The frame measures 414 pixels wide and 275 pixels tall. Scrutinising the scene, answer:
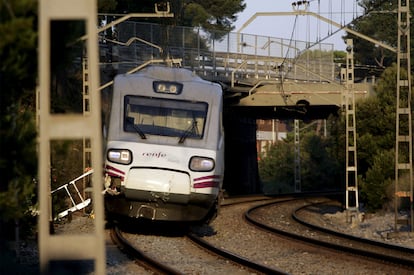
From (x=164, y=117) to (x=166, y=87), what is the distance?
0.63m

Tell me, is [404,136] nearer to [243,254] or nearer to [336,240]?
[336,240]

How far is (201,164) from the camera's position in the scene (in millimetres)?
16062

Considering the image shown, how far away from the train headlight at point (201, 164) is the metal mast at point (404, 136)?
18.6ft

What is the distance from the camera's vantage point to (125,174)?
51.8 feet

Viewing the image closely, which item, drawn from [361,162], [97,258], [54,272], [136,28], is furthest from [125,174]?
[136,28]

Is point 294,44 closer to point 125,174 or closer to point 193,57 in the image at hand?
point 193,57

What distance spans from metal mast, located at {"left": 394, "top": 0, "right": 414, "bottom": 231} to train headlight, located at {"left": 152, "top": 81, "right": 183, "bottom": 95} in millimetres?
5709

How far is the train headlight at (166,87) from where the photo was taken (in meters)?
17.0

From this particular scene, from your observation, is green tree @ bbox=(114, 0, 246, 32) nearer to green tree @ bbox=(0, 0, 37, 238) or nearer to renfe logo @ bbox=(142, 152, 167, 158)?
renfe logo @ bbox=(142, 152, 167, 158)

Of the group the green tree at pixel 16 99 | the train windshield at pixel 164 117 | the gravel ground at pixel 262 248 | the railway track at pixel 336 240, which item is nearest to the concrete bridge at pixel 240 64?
the railway track at pixel 336 240

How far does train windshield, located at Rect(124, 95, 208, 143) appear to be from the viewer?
16.6m

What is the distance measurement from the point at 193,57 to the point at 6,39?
33.5 meters

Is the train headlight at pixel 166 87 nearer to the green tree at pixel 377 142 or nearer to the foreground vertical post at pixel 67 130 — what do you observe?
the foreground vertical post at pixel 67 130

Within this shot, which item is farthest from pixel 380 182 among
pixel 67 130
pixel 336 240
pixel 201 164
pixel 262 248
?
pixel 67 130
